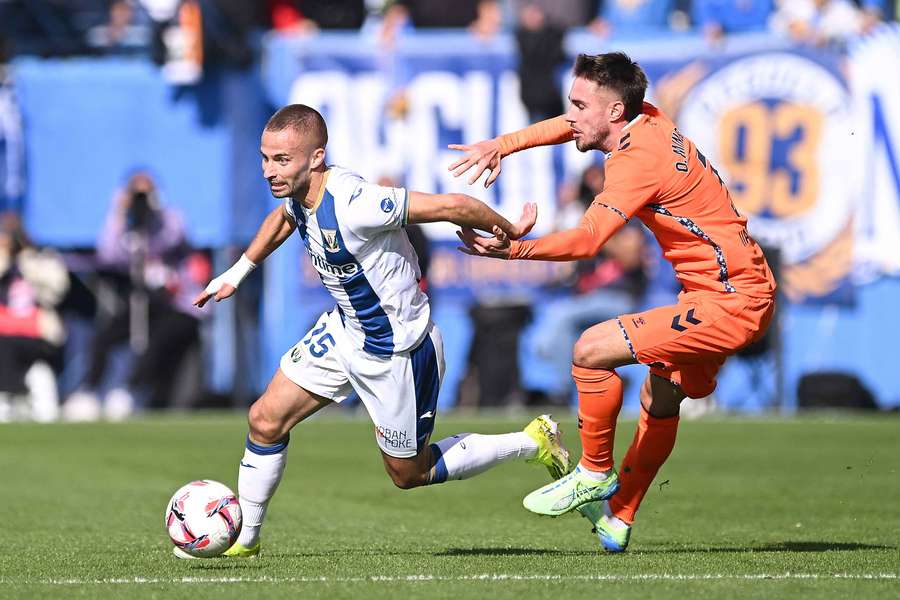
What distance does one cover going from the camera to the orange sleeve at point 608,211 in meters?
7.32

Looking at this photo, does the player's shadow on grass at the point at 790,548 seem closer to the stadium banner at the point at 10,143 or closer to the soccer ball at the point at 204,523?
the soccer ball at the point at 204,523

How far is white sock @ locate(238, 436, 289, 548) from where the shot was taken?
8.24 m

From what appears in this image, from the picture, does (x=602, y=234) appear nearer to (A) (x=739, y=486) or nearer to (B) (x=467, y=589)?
(B) (x=467, y=589)

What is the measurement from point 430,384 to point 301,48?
37.4 feet

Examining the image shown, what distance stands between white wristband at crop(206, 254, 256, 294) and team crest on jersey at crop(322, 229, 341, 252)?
0.82 m

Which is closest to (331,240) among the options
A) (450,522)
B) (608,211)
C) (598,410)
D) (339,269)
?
(339,269)

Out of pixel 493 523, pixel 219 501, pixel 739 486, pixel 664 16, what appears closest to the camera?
pixel 219 501

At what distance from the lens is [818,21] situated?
19.2 meters

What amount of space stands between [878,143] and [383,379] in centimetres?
1182

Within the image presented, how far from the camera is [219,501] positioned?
7934 mm

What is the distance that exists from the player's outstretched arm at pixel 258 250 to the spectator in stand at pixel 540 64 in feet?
33.9

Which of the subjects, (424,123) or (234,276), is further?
(424,123)

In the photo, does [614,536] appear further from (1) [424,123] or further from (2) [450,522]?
(1) [424,123]

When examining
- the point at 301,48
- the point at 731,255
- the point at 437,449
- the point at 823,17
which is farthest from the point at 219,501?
the point at 823,17
